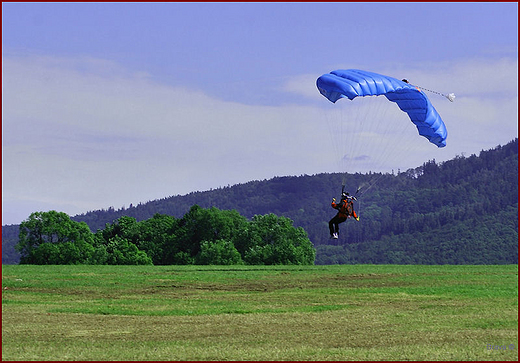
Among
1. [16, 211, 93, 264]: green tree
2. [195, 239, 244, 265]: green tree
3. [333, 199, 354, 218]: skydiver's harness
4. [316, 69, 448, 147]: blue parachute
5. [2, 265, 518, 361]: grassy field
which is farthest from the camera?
[195, 239, 244, 265]: green tree

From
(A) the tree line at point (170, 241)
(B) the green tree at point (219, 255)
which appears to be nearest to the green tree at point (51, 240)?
(A) the tree line at point (170, 241)

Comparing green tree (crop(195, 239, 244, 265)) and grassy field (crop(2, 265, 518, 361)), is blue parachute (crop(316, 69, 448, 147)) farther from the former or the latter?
green tree (crop(195, 239, 244, 265))

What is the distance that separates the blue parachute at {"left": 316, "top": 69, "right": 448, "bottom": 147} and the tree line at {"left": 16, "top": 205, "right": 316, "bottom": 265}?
43452 millimetres

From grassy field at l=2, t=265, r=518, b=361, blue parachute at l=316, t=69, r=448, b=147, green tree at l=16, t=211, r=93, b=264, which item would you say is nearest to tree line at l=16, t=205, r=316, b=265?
green tree at l=16, t=211, r=93, b=264

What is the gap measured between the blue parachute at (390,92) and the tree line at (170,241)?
4345 cm

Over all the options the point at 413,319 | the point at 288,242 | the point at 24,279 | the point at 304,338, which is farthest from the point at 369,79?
the point at 288,242

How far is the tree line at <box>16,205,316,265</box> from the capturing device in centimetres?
7288

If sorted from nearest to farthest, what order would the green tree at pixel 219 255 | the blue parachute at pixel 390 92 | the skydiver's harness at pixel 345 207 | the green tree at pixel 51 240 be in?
1. the blue parachute at pixel 390 92
2. the skydiver's harness at pixel 345 207
3. the green tree at pixel 51 240
4. the green tree at pixel 219 255

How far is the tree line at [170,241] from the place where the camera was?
7288cm

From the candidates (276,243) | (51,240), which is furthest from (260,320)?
(51,240)

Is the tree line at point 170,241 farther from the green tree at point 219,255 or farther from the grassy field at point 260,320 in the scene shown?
the grassy field at point 260,320

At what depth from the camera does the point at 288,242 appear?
246 feet

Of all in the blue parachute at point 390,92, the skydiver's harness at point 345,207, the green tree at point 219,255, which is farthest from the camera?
the green tree at point 219,255

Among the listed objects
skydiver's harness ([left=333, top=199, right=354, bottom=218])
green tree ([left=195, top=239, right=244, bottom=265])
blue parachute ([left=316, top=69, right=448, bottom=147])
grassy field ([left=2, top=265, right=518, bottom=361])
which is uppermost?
blue parachute ([left=316, top=69, right=448, bottom=147])
